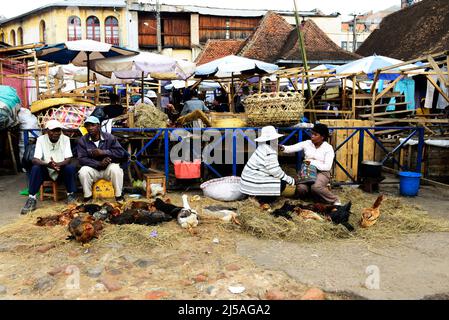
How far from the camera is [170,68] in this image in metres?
9.60

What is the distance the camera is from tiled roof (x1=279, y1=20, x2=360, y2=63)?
76.6 ft

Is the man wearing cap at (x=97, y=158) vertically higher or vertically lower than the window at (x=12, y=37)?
lower

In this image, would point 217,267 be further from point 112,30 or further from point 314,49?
point 112,30

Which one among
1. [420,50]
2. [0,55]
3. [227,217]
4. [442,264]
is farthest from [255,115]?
[420,50]

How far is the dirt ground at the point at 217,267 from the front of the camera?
348 centimetres

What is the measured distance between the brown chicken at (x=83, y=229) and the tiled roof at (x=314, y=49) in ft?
65.7

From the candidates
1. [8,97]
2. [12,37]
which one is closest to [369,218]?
[8,97]

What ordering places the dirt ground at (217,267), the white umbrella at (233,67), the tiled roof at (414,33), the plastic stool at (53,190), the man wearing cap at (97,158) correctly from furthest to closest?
the tiled roof at (414,33) < the white umbrella at (233,67) < the plastic stool at (53,190) < the man wearing cap at (97,158) < the dirt ground at (217,267)

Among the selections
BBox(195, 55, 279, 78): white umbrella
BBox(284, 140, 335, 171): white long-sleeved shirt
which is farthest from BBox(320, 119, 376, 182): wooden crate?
BBox(195, 55, 279, 78): white umbrella

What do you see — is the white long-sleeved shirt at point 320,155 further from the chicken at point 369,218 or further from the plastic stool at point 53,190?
the plastic stool at point 53,190

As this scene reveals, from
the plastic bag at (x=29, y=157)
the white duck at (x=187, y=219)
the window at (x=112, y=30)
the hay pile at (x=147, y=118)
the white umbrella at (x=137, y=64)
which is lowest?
the white duck at (x=187, y=219)

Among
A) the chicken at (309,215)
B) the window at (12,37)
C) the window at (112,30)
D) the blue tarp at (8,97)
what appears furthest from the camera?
the window at (12,37)

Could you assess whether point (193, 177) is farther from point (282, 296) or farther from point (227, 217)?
point (282, 296)

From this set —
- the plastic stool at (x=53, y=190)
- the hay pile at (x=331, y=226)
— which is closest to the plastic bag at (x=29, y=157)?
the plastic stool at (x=53, y=190)
